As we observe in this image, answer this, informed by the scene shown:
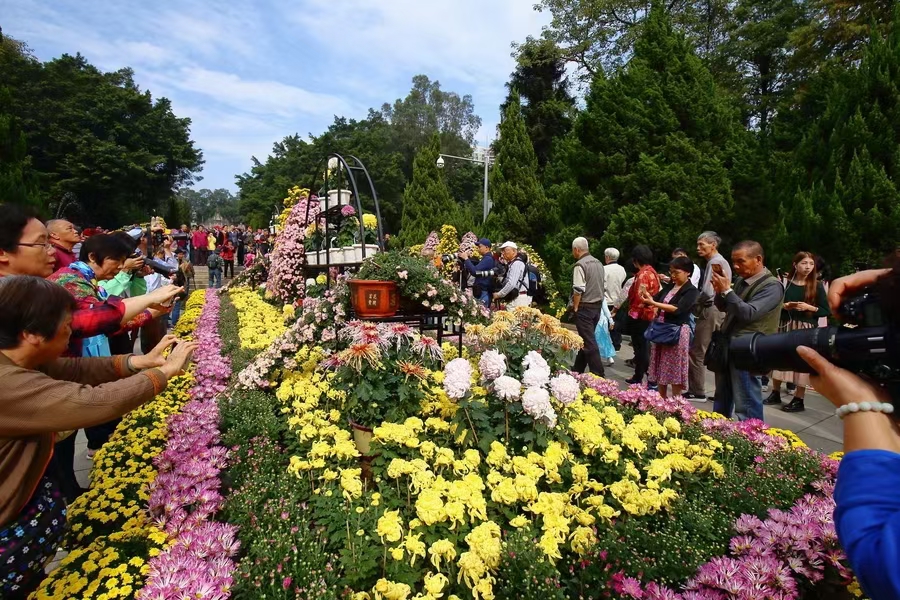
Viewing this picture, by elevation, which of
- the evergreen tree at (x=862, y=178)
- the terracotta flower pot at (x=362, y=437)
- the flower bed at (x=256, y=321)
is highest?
the evergreen tree at (x=862, y=178)

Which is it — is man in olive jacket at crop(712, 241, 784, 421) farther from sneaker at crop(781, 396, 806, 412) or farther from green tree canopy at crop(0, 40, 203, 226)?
green tree canopy at crop(0, 40, 203, 226)

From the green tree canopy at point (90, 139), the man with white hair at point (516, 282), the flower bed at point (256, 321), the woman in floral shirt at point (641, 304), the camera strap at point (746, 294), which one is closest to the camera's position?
the camera strap at point (746, 294)

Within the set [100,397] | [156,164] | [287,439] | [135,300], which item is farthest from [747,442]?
[156,164]

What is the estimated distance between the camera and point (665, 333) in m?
4.46

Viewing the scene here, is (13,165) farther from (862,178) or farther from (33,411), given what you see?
(862,178)

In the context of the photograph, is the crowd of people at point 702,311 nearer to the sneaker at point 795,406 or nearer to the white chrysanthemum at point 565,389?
the sneaker at point 795,406

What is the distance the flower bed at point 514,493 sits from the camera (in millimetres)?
1906

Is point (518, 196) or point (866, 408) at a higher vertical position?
point (518, 196)

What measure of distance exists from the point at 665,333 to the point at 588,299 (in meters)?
1.21

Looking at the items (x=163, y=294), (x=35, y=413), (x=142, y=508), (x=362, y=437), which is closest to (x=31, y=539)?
(x=35, y=413)

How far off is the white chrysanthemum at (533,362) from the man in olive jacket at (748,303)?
1335 millimetres

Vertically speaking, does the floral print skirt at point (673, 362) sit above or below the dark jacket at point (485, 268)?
below

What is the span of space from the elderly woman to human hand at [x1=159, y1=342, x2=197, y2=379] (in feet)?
0.37

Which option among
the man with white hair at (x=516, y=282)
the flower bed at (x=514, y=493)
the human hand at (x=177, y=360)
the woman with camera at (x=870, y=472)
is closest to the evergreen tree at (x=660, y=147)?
the man with white hair at (x=516, y=282)
